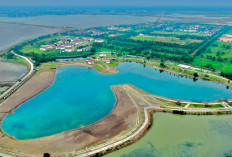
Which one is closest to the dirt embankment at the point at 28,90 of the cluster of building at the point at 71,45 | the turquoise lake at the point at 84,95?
the turquoise lake at the point at 84,95

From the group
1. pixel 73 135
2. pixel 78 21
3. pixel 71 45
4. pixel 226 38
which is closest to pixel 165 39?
pixel 226 38

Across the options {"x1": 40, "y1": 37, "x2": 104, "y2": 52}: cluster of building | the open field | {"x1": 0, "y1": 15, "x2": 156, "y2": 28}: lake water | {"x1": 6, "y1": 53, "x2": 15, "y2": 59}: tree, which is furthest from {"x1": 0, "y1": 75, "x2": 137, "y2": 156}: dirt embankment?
{"x1": 0, "y1": 15, "x2": 156, "y2": 28}: lake water

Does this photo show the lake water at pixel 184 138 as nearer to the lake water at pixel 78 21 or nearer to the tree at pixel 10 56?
the tree at pixel 10 56

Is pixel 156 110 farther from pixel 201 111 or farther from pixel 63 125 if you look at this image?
pixel 63 125

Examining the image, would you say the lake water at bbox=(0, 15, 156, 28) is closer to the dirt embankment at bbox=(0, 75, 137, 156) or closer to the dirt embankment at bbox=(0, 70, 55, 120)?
the dirt embankment at bbox=(0, 70, 55, 120)

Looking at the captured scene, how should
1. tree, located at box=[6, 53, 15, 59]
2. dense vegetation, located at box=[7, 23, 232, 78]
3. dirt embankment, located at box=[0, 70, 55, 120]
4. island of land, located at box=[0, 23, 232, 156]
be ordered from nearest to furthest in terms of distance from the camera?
island of land, located at box=[0, 23, 232, 156]
dirt embankment, located at box=[0, 70, 55, 120]
dense vegetation, located at box=[7, 23, 232, 78]
tree, located at box=[6, 53, 15, 59]

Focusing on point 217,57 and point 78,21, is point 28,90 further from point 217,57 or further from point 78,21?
point 78,21
